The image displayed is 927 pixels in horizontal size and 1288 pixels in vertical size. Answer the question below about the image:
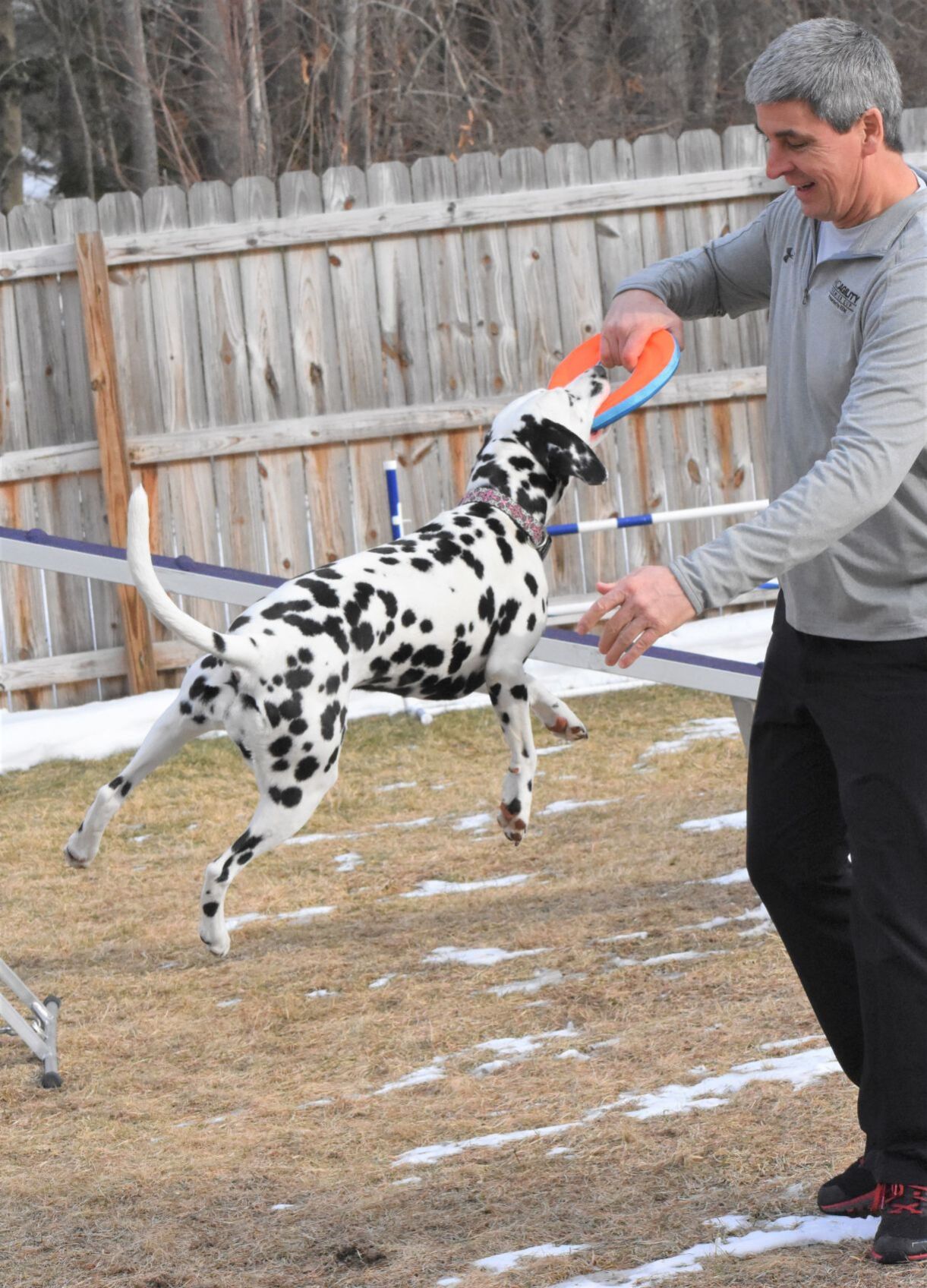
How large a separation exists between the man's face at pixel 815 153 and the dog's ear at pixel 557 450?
1.76 metres

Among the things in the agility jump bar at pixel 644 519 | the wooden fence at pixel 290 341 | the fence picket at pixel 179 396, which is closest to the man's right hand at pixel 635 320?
the agility jump bar at pixel 644 519

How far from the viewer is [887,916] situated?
2771 mm

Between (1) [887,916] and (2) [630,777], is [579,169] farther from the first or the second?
(1) [887,916]

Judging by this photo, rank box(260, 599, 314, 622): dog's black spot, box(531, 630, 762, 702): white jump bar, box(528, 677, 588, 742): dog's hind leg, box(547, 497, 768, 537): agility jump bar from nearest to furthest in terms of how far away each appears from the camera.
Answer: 1. box(260, 599, 314, 622): dog's black spot
2. box(528, 677, 588, 742): dog's hind leg
3. box(531, 630, 762, 702): white jump bar
4. box(547, 497, 768, 537): agility jump bar

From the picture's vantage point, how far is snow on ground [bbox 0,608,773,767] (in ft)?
29.6

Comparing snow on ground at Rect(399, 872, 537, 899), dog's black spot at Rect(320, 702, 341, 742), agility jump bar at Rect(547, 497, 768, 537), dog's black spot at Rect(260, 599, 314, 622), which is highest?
dog's black spot at Rect(260, 599, 314, 622)

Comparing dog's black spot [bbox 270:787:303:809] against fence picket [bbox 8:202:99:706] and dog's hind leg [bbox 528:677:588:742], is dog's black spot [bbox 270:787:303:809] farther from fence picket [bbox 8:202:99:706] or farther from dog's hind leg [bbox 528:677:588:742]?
fence picket [bbox 8:202:99:706]

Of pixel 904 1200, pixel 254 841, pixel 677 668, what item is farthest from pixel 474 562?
pixel 904 1200

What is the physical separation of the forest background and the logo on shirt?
480 inches

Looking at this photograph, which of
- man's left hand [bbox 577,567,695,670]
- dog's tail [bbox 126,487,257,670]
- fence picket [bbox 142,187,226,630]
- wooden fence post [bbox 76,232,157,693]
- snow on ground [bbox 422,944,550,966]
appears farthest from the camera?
fence picket [bbox 142,187,226,630]

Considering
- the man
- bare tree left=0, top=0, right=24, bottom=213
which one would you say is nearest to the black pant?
the man

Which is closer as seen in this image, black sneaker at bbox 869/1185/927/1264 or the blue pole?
black sneaker at bbox 869/1185/927/1264

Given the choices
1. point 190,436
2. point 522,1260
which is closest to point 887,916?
point 522,1260

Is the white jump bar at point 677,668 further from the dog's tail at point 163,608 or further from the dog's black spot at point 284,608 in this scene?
the dog's tail at point 163,608
